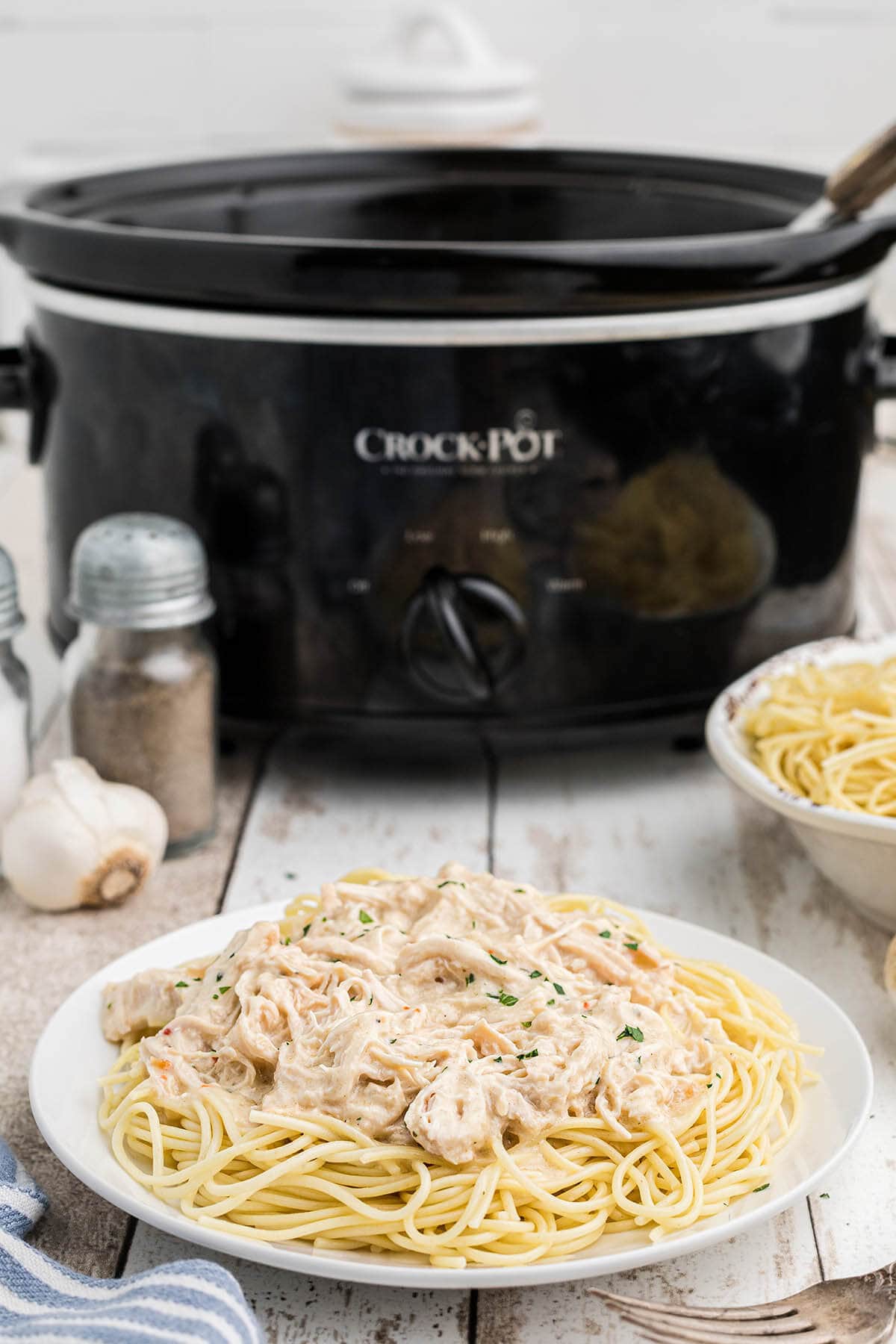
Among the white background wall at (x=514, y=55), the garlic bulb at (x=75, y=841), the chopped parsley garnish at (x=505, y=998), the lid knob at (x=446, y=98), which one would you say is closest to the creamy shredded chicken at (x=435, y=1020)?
the chopped parsley garnish at (x=505, y=998)

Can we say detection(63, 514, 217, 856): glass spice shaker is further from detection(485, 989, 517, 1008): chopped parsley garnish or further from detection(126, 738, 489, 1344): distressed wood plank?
detection(485, 989, 517, 1008): chopped parsley garnish

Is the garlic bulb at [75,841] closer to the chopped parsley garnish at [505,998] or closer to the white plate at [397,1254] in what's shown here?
the white plate at [397,1254]

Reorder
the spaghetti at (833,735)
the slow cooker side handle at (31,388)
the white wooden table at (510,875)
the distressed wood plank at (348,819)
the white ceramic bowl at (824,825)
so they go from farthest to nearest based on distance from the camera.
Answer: the slow cooker side handle at (31,388) → the distressed wood plank at (348,819) → the spaghetti at (833,735) → the white ceramic bowl at (824,825) → the white wooden table at (510,875)

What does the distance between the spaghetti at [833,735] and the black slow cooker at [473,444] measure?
12cm

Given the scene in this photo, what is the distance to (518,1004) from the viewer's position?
96cm

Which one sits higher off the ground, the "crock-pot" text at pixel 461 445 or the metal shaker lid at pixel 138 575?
the "crock-pot" text at pixel 461 445

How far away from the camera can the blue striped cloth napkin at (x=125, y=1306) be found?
2.49 feet

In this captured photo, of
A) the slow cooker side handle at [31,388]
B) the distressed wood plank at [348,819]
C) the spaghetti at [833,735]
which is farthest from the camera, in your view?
the slow cooker side handle at [31,388]

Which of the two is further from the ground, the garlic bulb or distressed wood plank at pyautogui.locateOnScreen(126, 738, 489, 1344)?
the garlic bulb

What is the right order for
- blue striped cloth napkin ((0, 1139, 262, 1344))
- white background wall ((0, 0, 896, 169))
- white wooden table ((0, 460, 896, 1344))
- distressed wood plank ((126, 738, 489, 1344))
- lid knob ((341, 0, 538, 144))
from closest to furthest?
blue striped cloth napkin ((0, 1139, 262, 1344)), white wooden table ((0, 460, 896, 1344)), distressed wood plank ((126, 738, 489, 1344)), lid knob ((341, 0, 538, 144)), white background wall ((0, 0, 896, 169))

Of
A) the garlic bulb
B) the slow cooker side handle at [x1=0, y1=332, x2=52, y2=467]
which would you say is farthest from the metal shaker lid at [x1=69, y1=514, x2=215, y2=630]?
the slow cooker side handle at [x1=0, y1=332, x2=52, y2=467]

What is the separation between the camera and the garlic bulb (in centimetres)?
129

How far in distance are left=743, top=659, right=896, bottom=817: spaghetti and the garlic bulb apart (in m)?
0.51

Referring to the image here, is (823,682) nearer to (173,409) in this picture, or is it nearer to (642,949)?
(642,949)
